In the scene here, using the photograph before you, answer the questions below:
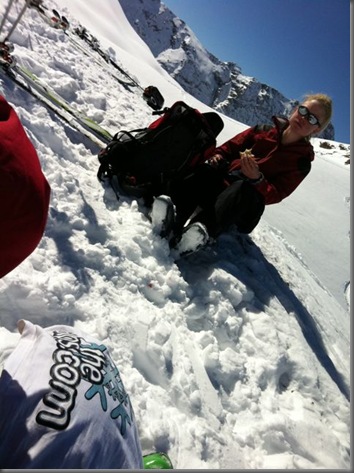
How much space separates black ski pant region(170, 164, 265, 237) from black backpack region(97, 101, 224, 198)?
125 millimetres

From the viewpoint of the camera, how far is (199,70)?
524 feet

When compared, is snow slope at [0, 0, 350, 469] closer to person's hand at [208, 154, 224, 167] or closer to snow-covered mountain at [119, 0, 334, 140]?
person's hand at [208, 154, 224, 167]

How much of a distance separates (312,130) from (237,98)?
18070cm

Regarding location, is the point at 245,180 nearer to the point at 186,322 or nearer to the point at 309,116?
the point at 309,116

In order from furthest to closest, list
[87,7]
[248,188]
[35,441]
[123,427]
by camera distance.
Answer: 1. [87,7]
2. [248,188]
3. [123,427]
4. [35,441]

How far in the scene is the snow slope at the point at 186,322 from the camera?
1828 millimetres

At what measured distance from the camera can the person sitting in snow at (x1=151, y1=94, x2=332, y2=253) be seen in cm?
288

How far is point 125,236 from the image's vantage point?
268 centimetres

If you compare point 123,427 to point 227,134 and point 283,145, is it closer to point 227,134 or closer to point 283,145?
point 283,145

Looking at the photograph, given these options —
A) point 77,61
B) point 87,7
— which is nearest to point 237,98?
point 87,7

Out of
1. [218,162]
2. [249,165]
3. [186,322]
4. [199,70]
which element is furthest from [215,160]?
[199,70]

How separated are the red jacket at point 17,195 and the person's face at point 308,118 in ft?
8.57

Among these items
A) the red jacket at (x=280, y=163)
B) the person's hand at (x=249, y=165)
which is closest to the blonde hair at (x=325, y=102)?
the red jacket at (x=280, y=163)

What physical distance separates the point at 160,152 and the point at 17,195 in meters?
2.31
